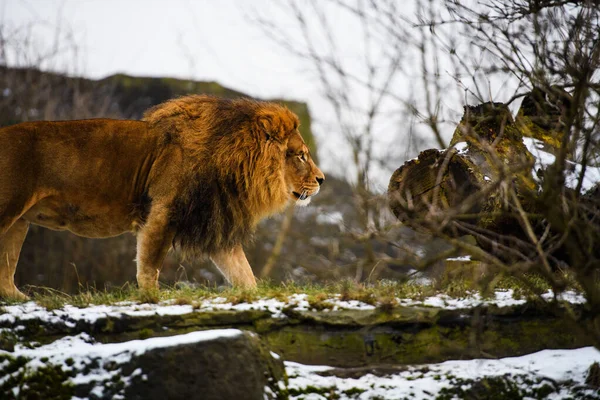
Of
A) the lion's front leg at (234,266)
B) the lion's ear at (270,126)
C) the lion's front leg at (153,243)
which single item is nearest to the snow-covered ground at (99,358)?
the lion's front leg at (153,243)

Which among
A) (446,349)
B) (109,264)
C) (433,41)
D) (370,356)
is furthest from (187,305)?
(109,264)

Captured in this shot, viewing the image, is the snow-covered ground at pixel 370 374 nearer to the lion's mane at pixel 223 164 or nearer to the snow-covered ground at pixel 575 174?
the snow-covered ground at pixel 575 174

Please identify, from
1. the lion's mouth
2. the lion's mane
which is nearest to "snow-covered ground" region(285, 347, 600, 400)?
the lion's mane

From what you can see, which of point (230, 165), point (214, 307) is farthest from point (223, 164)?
point (214, 307)

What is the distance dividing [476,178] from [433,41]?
0.92 meters

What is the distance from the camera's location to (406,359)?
421cm

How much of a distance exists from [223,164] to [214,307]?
1630 millimetres

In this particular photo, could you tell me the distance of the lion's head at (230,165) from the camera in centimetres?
557

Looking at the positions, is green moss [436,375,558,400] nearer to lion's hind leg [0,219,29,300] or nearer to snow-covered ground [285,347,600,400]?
snow-covered ground [285,347,600,400]

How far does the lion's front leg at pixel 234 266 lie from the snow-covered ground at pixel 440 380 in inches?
71.7

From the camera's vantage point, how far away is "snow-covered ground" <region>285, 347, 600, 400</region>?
3953 millimetres

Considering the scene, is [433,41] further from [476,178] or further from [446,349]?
[446,349]

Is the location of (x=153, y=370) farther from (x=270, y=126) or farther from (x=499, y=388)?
(x=270, y=126)

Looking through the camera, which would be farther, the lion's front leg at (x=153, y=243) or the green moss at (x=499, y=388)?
the lion's front leg at (x=153, y=243)
